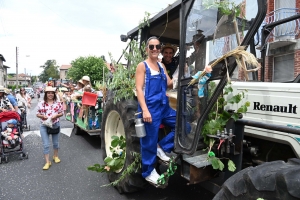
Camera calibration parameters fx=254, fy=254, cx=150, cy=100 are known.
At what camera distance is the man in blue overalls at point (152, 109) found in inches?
113

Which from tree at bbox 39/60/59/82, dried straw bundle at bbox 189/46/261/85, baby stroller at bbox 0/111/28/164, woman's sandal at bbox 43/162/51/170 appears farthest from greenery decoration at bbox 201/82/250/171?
tree at bbox 39/60/59/82

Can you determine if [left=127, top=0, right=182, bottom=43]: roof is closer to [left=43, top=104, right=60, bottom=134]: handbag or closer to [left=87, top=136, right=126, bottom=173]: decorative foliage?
[left=87, top=136, right=126, bottom=173]: decorative foliage

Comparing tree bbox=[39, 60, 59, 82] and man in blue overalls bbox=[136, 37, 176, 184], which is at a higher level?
tree bbox=[39, 60, 59, 82]

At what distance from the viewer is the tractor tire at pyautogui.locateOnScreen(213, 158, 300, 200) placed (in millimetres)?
1629

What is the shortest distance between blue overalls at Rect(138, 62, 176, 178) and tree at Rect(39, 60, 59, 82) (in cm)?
10250

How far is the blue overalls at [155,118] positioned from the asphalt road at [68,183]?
3.26 feet

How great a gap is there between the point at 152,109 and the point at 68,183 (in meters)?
2.31

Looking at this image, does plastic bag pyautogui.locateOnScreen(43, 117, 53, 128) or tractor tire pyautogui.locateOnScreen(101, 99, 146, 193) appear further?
plastic bag pyautogui.locateOnScreen(43, 117, 53, 128)

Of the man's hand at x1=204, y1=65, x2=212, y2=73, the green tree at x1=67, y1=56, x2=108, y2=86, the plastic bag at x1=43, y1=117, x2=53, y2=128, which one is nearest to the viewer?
the man's hand at x1=204, y1=65, x2=212, y2=73

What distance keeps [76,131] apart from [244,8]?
6770 millimetres

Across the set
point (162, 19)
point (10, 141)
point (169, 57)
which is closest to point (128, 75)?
point (169, 57)

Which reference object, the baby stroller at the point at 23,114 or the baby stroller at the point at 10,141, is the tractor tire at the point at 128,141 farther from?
the baby stroller at the point at 23,114

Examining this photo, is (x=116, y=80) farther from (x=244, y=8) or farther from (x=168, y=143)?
(x=244, y=8)

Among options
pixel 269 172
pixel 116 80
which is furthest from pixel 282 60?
pixel 269 172
